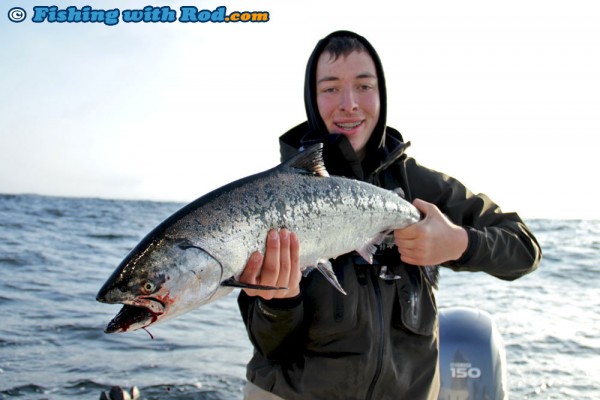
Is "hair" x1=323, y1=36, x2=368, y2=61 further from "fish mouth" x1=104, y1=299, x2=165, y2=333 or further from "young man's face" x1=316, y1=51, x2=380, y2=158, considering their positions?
"fish mouth" x1=104, y1=299, x2=165, y2=333

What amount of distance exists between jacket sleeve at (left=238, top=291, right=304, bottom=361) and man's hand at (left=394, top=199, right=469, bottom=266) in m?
0.69

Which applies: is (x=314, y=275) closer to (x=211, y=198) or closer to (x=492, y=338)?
(x=211, y=198)

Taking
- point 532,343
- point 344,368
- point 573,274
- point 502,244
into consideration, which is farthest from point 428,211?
point 573,274

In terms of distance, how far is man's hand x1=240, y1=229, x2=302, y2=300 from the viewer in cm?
280

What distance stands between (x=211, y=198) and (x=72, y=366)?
22.1 ft

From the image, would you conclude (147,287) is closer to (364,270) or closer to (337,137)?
(364,270)

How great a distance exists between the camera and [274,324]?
3225 millimetres

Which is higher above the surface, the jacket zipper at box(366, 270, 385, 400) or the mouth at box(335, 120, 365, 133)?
the mouth at box(335, 120, 365, 133)

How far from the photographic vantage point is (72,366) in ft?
27.3

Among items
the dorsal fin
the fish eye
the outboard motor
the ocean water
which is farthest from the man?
the ocean water

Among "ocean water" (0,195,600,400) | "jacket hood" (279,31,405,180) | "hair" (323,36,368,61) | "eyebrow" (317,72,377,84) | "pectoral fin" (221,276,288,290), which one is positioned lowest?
"ocean water" (0,195,600,400)

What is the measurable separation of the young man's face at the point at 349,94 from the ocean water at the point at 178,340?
202 inches

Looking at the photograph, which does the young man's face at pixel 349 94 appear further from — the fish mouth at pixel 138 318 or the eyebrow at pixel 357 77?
the fish mouth at pixel 138 318

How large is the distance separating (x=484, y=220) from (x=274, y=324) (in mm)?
1555
